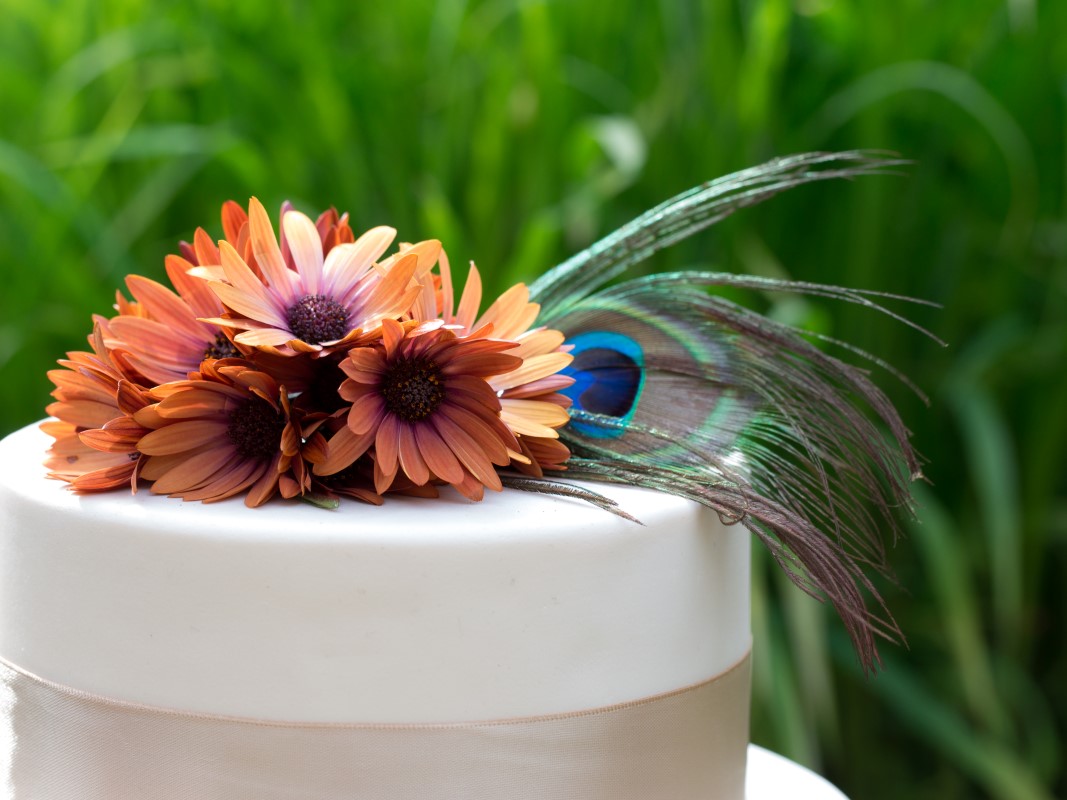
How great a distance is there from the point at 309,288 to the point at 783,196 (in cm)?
95

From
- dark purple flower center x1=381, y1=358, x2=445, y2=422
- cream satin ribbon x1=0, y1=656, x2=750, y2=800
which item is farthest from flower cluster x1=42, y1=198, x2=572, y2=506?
cream satin ribbon x1=0, y1=656, x2=750, y2=800

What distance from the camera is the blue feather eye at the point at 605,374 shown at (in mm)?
734

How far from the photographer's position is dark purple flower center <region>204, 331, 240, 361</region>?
0.63 meters

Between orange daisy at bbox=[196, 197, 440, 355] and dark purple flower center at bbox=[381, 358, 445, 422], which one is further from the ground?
orange daisy at bbox=[196, 197, 440, 355]

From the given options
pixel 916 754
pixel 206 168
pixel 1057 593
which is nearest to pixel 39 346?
pixel 206 168

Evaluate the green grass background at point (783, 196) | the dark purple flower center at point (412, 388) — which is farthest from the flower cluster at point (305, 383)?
the green grass background at point (783, 196)

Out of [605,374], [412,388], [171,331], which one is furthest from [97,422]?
[605,374]

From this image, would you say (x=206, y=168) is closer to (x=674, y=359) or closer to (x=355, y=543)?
(x=674, y=359)

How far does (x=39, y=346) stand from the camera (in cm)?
152

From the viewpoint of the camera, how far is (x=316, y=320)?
603mm

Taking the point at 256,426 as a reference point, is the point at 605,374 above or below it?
above

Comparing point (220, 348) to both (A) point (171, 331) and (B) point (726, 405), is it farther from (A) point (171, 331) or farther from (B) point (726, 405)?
(B) point (726, 405)

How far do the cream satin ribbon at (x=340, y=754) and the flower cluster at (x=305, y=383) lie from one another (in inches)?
4.5

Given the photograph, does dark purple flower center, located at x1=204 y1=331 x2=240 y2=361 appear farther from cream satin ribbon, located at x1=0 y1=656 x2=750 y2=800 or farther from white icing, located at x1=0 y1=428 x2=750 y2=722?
cream satin ribbon, located at x1=0 y1=656 x2=750 y2=800
